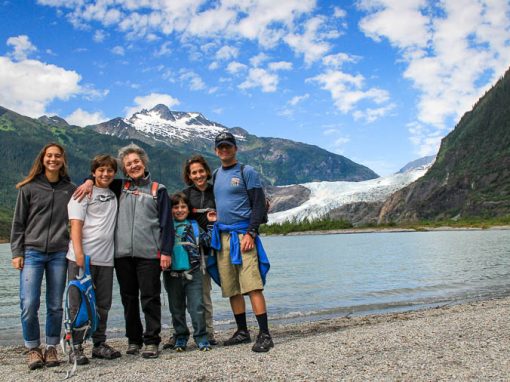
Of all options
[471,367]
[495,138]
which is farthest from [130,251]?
[495,138]

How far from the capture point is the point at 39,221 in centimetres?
624

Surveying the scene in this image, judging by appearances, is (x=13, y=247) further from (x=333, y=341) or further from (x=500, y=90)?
(x=500, y=90)

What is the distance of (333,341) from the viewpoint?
675 cm

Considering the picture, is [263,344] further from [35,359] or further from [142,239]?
[35,359]

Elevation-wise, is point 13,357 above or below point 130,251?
below

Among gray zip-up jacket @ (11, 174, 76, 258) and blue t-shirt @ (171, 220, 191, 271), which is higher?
gray zip-up jacket @ (11, 174, 76, 258)

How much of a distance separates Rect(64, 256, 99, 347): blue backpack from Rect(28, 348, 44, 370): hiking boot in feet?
1.71

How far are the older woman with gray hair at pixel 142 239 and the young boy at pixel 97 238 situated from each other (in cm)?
13

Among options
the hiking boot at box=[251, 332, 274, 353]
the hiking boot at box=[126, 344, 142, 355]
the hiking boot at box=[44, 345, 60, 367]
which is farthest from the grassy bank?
the hiking boot at box=[44, 345, 60, 367]

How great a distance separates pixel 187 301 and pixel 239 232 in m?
1.30

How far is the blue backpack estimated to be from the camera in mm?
6113

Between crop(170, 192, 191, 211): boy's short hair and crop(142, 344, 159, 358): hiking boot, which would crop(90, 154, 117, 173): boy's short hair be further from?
crop(142, 344, 159, 358): hiking boot

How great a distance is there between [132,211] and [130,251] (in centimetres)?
50

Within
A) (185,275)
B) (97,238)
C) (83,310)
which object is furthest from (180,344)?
(97,238)
